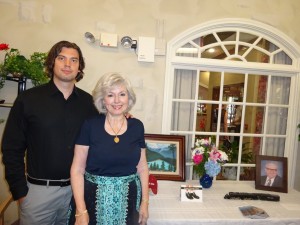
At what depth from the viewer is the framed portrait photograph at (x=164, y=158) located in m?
2.23

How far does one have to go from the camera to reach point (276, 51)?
8.16 ft

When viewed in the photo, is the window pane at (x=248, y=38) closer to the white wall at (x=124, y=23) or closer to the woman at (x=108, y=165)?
the white wall at (x=124, y=23)

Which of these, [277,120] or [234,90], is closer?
[234,90]

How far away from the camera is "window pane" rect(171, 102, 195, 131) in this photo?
246cm

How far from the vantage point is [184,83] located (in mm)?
2447

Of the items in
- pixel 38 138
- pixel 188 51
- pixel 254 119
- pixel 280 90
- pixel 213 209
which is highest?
pixel 188 51

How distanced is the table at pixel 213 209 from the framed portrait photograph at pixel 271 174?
0.06 metres

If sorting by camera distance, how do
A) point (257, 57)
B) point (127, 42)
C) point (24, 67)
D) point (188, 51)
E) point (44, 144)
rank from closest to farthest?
point (44, 144) → point (24, 67) → point (127, 42) → point (188, 51) → point (257, 57)

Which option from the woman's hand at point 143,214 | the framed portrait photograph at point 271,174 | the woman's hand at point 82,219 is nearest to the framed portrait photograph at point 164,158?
the framed portrait photograph at point 271,174

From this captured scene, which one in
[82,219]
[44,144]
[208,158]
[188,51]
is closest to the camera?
[82,219]

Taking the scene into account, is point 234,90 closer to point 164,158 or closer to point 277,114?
point 277,114

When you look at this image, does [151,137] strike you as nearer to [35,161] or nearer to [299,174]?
[35,161]

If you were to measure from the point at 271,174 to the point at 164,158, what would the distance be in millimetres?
952

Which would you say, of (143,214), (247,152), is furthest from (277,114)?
(143,214)
